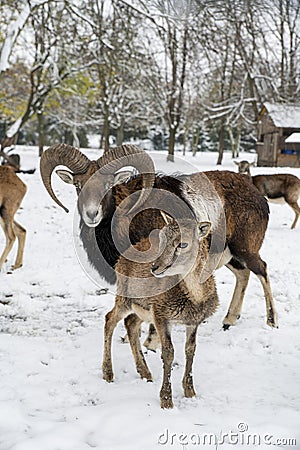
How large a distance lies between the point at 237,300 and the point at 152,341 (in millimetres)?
1464

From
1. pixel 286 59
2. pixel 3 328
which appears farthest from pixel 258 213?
pixel 286 59

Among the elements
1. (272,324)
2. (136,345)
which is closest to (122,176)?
(136,345)

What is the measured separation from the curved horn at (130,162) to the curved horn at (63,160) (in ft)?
0.66

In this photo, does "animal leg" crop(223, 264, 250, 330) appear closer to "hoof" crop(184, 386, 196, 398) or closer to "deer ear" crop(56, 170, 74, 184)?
"hoof" crop(184, 386, 196, 398)

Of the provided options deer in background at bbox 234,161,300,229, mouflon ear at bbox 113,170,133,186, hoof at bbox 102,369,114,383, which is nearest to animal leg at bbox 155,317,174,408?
hoof at bbox 102,369,114,383

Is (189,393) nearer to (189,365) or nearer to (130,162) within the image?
(189,365)

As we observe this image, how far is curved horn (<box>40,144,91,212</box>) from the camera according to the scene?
5.70 metres

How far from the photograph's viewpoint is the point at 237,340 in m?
5.83

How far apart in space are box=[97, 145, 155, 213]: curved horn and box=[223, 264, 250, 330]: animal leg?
6.16ft

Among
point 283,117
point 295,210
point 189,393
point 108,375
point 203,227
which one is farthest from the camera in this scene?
point 283,117

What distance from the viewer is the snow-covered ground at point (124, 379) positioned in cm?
377

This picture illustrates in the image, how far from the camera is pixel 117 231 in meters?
5.55

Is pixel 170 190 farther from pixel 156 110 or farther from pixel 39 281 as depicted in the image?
pixel 156 110

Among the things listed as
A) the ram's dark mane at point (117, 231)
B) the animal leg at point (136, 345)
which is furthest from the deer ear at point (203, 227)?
the animal leg at point (136, 345)
